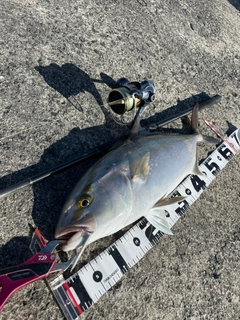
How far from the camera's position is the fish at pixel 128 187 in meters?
1.83

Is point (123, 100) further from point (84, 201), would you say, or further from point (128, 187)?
point (84, 201)

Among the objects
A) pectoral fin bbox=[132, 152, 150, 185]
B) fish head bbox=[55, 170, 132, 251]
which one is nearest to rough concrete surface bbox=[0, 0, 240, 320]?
fish head bbox=[55, 170, 132, 251]

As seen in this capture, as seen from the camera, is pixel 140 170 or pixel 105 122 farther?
pixel 105 122

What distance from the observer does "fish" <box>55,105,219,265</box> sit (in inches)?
72.1

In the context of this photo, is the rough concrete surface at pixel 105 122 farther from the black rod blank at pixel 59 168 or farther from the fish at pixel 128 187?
the fish at pixel 128 187

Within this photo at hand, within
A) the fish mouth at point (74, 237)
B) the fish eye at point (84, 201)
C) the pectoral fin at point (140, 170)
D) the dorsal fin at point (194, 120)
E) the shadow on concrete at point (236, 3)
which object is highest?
the shadow on concrete at point (236, 3)

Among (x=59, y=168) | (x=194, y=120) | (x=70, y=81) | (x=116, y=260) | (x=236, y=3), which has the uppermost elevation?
(x=236, y=3)

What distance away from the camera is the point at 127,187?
2029 millimetres

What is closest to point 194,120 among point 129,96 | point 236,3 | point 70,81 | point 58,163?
point 129,96

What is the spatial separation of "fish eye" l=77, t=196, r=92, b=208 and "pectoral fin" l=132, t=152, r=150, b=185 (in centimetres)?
35

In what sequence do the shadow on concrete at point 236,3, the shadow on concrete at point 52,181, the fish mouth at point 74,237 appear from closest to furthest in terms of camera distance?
the fish mouth at point 74,237
the shadow on concrete at point 52,181
the shadow on concrete at point 236,3

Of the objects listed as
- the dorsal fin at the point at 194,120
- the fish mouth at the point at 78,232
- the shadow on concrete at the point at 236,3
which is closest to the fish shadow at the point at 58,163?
the fish mouth at the point at 78,232

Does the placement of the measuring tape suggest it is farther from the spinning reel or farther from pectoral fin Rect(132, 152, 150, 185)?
the spinning reel

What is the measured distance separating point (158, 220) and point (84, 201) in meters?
0.63
